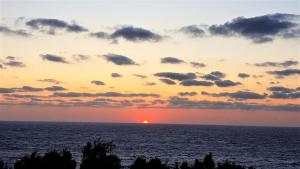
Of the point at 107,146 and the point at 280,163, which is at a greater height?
the point at 107,146

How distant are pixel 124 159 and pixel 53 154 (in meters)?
60.2

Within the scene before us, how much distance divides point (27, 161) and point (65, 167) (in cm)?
441

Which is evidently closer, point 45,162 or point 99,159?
point 45,162

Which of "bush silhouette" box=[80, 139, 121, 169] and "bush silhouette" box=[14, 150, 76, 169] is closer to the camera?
"bush silhouette" box=[14, 150, 76, 169]

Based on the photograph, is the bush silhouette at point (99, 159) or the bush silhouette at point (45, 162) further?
the bush silhouette at point (99, 159)

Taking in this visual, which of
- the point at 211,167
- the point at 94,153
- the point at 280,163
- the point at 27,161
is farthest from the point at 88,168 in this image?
the point at 280,163

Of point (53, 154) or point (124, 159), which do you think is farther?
point (124, 159)

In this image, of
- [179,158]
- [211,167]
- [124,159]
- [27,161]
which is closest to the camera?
[27,161]

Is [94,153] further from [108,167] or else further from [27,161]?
[27,161]

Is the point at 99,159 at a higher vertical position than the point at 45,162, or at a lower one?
higher

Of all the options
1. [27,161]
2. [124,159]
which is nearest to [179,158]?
[124,159]

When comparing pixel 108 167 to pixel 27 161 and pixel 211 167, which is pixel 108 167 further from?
pixel 211 167

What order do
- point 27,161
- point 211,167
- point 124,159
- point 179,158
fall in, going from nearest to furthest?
point 27,161 < point 211,167 < point 124,159 < point 179,158

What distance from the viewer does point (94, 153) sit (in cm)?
4934
